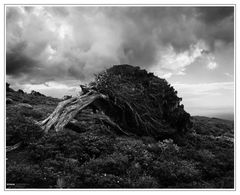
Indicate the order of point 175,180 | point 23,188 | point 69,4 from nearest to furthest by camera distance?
point 23,188 < point 175,180 < point 69,4

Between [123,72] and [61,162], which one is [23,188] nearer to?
[61,162]

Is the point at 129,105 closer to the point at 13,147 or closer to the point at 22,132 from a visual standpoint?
the point at 22,132

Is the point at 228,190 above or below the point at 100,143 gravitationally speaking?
below

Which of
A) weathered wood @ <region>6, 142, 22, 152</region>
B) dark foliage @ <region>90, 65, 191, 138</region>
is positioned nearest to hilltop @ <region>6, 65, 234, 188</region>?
dark foliage @ <region>90, 65, 191, 138</region>

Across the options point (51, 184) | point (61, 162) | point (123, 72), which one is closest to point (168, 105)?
point (123, 72)

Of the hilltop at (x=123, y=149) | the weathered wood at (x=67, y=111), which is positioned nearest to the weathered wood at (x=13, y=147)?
the hilltop at (x=123, y=149)

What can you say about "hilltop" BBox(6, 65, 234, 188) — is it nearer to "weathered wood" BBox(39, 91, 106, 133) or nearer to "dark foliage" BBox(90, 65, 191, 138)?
"dark foliage" BBox(90, 65, 191, 138)

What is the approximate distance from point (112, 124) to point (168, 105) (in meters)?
5.17

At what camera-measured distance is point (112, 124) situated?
1578 cm

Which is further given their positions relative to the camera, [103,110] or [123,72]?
[123,72]

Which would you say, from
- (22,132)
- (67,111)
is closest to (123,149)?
(67,111)

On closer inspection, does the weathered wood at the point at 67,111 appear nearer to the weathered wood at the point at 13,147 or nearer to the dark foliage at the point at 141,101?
the dark foliage at the point at 141,101

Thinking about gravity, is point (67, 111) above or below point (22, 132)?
above

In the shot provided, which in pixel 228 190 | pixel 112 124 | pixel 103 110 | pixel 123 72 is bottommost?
pixel 228 190
